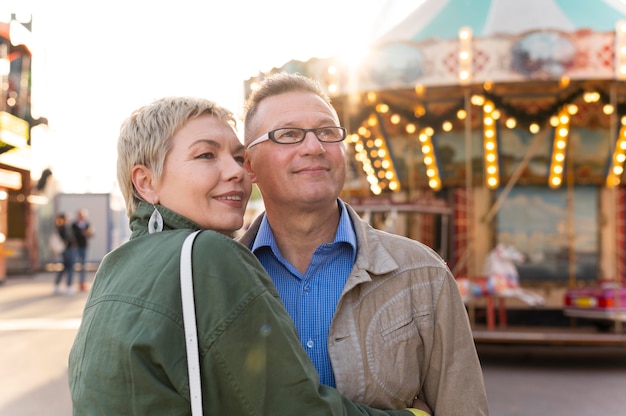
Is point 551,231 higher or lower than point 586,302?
higher

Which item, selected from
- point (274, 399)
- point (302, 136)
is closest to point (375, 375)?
point (274, 399)

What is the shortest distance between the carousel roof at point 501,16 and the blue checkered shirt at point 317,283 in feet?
26.1

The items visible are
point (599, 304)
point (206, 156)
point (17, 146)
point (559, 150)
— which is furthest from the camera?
point (17, 146)

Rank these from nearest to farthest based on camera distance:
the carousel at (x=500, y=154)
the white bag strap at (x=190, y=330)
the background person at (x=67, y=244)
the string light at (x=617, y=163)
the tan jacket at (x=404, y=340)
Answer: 1. the white bag strap at (x=190, y=330)
2. the tan jacket at (x=404, y=340)
3. the carousel at (x=500, y=154)
4. the string light at (x=617, y=163)
5. the background person at (x=67, y=244)

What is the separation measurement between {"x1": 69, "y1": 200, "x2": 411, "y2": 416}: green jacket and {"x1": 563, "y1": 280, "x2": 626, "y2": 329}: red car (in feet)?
27.0

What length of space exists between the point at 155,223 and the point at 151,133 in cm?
22

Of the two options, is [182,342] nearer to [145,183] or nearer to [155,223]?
[155,223]

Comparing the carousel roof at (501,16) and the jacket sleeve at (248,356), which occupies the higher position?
the carousel roof at (501,16)

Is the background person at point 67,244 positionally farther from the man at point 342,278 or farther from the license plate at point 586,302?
the man at point 342,278

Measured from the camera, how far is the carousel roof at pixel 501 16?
32.4ft

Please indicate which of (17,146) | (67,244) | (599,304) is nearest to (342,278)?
(599,304)

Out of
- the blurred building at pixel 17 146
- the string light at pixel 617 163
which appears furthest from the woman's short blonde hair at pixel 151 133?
the blurred building at pixel 17 146

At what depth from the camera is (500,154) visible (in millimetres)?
10578

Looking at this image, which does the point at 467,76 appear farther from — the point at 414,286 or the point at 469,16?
the point at 414,286
